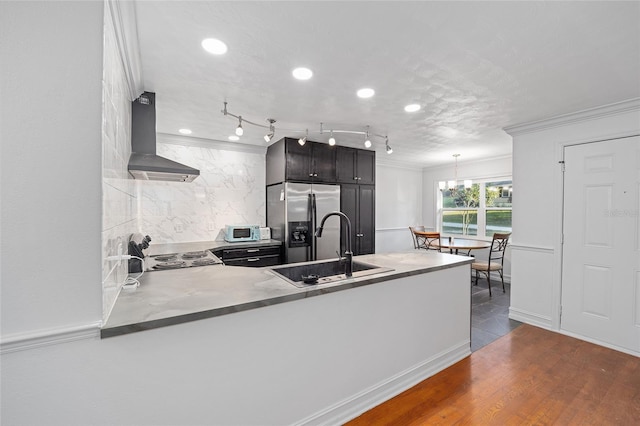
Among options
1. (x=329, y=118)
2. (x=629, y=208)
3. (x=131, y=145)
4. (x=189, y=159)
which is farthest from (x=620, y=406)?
(x=189, y=159)

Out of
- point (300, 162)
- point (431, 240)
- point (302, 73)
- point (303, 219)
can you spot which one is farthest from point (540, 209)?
point (302, 73)

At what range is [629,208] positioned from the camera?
8.66 ft

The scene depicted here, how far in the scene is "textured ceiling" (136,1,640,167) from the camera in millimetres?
1425

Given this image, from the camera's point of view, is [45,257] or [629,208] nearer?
[45,257]

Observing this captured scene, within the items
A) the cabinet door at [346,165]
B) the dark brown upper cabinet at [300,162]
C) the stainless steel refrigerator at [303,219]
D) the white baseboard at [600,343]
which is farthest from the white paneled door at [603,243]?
the dark brown upper cabinet at [300,162]

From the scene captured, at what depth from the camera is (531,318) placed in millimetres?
3342

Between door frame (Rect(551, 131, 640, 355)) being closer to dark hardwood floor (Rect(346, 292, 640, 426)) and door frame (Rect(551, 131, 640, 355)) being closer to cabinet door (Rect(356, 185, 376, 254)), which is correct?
dark hardwood floor (Rect(346, 292, 640, 426))

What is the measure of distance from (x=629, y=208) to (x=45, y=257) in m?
4.27

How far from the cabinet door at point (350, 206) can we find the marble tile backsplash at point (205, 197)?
4.26ft

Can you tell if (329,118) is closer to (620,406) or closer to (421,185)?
(620,406)

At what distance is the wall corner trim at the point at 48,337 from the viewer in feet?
3.13

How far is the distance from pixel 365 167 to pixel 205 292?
11.9 feet

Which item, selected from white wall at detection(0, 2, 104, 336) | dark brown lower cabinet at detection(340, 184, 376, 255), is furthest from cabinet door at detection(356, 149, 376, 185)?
white wall at detection(0, 2, 104, 336)

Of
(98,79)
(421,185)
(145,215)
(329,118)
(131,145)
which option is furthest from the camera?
(421,185)
